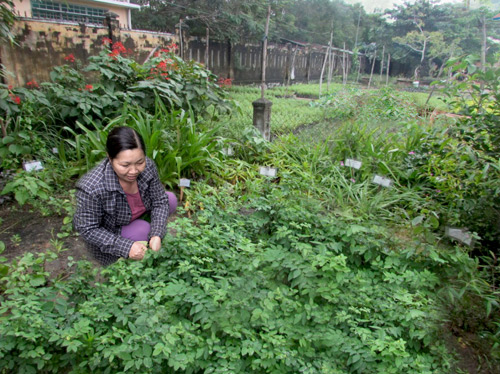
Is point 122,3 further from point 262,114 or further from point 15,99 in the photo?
point 15,99

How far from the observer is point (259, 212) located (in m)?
2.43

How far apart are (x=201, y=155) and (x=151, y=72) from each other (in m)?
1.65

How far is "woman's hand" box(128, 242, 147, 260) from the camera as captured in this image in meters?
2.06

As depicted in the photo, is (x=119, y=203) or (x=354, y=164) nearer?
(x=119, y=203)

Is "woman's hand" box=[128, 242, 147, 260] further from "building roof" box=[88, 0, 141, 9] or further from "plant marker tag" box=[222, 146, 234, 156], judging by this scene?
"building roof" box=[88, 0, 141, 9]

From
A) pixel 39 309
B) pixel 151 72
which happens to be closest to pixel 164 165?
pixel 151 72

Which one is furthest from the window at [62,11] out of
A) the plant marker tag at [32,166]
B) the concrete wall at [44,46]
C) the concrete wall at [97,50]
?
the plant marker tag at [32,166]

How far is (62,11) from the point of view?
36.0 ft

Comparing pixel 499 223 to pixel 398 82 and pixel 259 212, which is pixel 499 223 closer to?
pixel 259 212

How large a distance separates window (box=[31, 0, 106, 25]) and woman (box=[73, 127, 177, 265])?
31.7ft

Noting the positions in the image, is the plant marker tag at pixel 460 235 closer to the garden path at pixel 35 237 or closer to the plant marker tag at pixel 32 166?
the garden path at pixel 35 237

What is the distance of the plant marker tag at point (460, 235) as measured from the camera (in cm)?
215

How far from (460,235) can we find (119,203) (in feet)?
6.95

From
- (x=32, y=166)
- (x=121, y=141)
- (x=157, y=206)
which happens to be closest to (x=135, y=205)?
(x=157, y=206)
